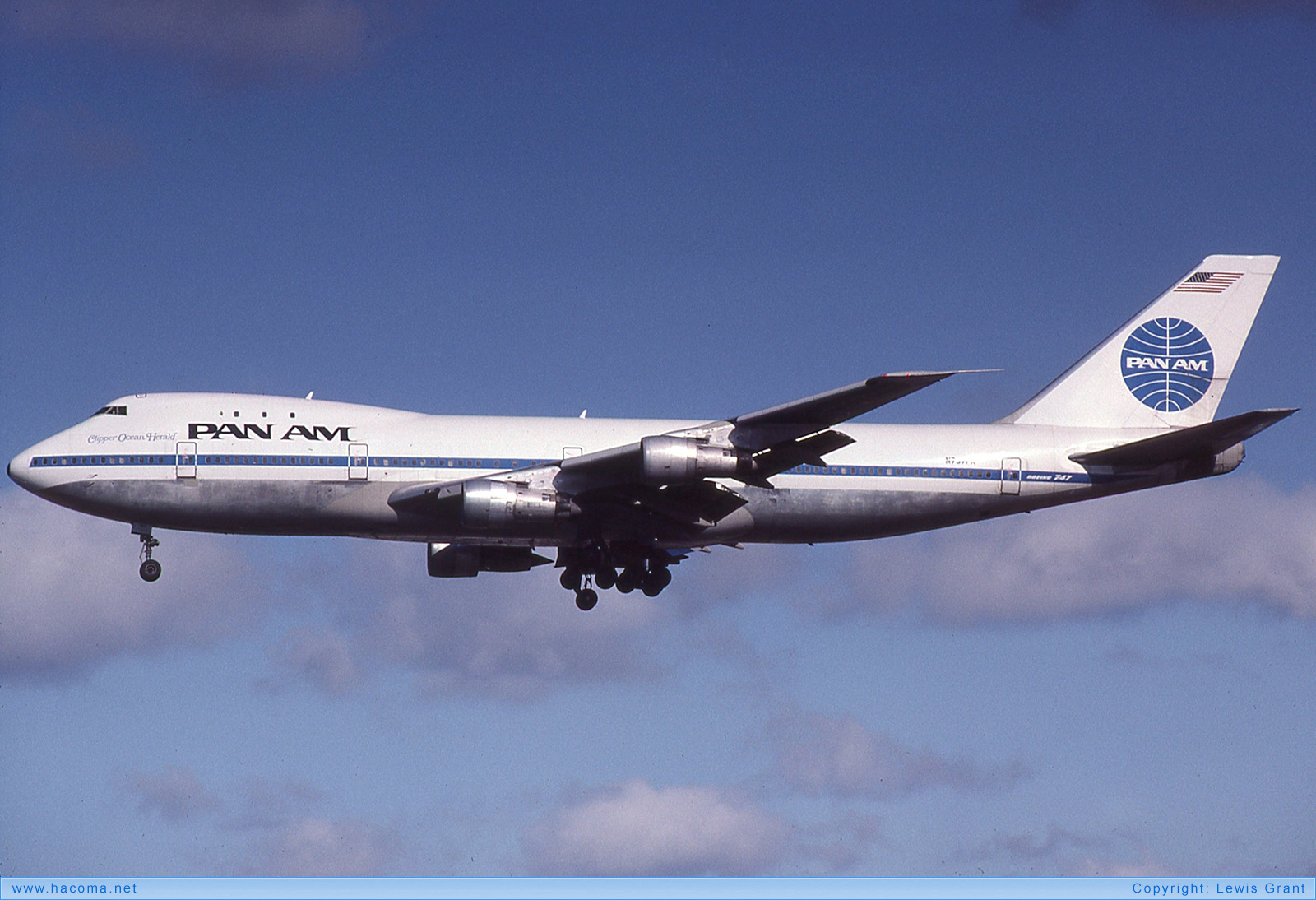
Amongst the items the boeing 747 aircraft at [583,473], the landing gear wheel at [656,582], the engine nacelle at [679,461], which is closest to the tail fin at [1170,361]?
the boeing 747 aircraft at [583,473]

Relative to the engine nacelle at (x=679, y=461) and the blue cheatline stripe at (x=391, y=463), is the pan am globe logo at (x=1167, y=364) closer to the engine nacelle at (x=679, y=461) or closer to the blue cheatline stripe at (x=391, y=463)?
the blue cheatline stripe at (x=391, y=463)

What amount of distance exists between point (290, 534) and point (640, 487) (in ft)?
32.8

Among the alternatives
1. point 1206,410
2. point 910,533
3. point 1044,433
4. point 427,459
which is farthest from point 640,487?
point 1206,410

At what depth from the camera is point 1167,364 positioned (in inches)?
1960

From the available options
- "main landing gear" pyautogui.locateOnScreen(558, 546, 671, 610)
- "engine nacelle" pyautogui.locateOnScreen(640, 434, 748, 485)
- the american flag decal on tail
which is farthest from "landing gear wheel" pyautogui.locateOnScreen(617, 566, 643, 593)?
the american flag decal on tail

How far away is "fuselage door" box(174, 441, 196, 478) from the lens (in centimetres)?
4278

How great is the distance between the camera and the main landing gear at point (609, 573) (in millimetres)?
44906

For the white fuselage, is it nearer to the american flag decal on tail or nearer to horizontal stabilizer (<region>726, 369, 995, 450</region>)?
horizontal stabilizer (<region>726, 369, 995, 450</region>)

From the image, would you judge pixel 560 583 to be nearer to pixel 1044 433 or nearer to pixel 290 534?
pixel 290 534

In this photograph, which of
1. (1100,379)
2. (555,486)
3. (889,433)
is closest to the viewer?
(555,486)

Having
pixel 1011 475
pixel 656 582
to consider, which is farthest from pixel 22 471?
pixel 1011 475

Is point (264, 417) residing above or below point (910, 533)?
above

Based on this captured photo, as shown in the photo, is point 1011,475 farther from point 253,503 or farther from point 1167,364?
point 253,503

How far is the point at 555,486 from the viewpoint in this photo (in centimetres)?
4222
